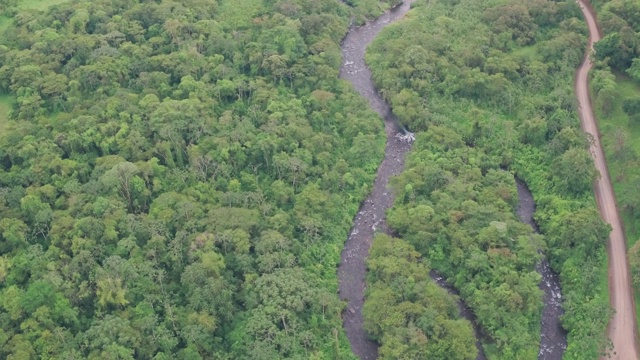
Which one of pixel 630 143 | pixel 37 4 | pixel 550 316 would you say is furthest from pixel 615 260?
pixel 37 4

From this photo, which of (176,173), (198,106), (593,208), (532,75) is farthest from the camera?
(532,75)

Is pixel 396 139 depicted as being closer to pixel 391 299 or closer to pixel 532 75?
pixel 532 75

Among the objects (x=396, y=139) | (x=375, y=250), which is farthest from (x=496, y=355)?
(x=396, y=139)


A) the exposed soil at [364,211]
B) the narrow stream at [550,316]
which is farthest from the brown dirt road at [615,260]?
the exposed soil at [364,211]

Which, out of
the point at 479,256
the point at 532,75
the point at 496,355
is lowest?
the point at 496,355

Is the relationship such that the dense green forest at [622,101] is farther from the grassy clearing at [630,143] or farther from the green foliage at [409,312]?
the green foliage at [409,312]
